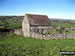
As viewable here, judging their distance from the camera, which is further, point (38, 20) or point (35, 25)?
point (38, 20)

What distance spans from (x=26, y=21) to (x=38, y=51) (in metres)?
20.9

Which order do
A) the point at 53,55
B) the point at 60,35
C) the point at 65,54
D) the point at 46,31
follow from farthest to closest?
the point at 46,31
the point at 60,35
the point at 53,55
the point at 65,54

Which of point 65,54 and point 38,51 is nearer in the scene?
point 65,54

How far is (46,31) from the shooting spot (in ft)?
137

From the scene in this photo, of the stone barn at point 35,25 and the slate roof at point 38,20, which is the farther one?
the slate roof at point 38,20

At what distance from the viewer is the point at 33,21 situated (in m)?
42.5

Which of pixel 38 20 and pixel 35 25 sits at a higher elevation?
pixel 38 20

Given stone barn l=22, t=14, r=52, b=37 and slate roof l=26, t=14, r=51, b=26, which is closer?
stone barn l=22, t=14, r=52, b=37

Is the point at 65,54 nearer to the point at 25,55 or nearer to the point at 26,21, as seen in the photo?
the point at 25,55

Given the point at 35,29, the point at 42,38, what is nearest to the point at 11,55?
the point at 42,38

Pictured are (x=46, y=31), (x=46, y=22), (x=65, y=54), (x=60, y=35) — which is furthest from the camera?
(x=46, y=22)

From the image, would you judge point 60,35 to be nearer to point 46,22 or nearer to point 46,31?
point 46,31

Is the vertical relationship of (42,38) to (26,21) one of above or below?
below

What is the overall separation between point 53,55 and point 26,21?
23.6m
